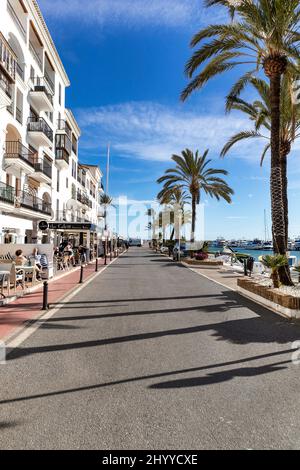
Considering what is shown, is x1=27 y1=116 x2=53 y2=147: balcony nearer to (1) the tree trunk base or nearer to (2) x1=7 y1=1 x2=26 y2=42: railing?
(2) x1=7 y1=1 x2=26 y2=42: railing

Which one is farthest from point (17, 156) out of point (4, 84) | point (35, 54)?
point (35, 54)

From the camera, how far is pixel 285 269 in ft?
38.3

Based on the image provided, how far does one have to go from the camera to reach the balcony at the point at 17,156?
2283 cm

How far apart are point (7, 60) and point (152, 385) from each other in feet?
73.5

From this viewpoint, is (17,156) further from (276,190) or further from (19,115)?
(276,190)

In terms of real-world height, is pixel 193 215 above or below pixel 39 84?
below

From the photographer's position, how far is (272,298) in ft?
32.8

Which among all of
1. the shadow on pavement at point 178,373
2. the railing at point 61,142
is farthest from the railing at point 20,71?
the shadow on pavement at point 178,373

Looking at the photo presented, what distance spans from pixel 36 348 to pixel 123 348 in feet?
4.96

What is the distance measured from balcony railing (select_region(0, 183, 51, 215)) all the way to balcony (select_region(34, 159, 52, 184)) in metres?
1.88

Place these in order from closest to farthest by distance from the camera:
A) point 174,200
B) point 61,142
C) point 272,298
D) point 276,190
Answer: point 272,298 → point 276,190 → point 61,142 → point 174,200

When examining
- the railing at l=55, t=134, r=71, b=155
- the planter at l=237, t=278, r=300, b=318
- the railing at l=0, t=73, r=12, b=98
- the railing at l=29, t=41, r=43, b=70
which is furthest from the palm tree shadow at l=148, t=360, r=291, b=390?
the railing at l=55, t=134, r=71, b=155

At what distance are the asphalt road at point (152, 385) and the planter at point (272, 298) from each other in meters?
0.55

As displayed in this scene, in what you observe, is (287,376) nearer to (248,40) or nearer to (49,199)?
(248,40)
